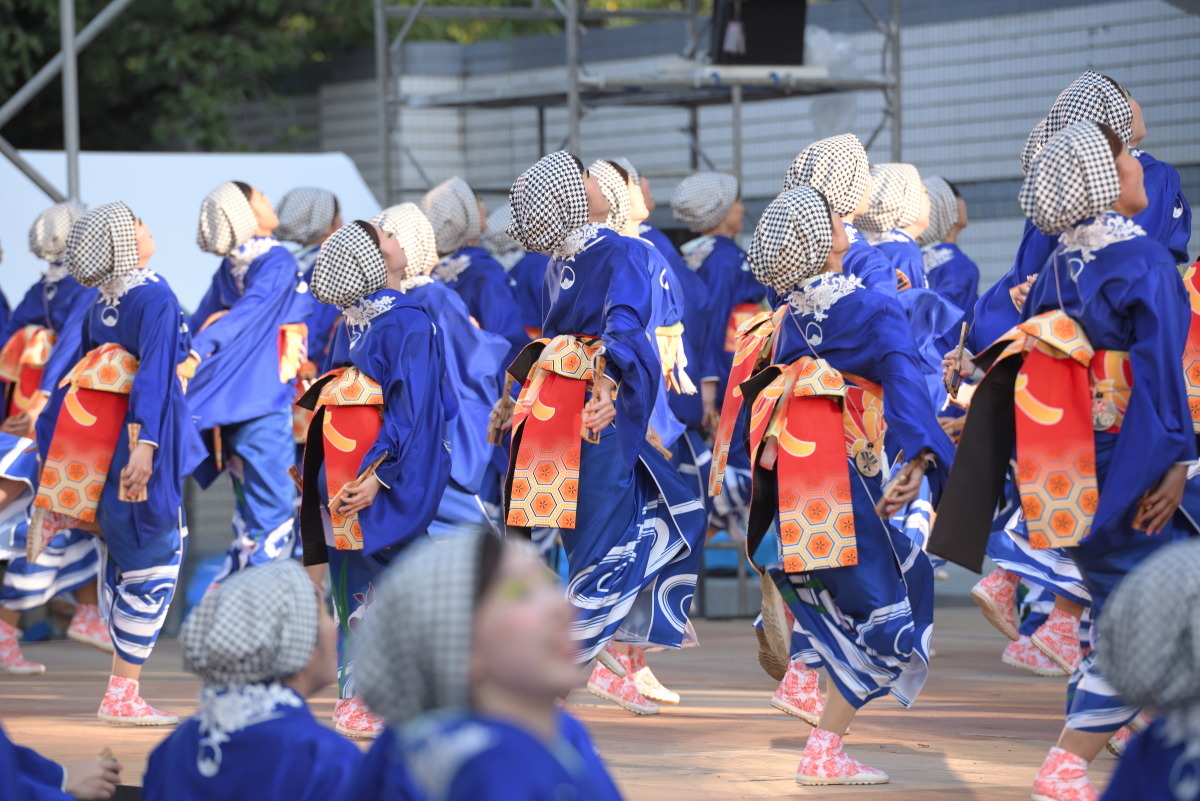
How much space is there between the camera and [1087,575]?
14.1 ft

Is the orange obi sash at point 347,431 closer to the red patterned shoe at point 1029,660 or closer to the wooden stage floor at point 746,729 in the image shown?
the wooden stage floor at point 746,729

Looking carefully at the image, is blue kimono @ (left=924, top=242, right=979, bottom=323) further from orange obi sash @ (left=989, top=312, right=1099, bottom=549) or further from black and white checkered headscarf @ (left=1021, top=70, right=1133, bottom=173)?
orange obi sash @ (left=989, top=312, right=1099, bottom=549)

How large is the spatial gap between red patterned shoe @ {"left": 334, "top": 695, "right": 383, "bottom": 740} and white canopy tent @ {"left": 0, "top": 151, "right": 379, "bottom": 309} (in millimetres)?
4743

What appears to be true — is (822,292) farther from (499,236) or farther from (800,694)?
(499,236)

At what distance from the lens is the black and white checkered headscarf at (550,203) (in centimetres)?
571

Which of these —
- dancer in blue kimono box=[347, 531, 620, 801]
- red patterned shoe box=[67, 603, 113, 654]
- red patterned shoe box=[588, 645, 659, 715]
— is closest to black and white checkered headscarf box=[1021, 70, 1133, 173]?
red patterned shoe box=[588, 645, 659, 715]

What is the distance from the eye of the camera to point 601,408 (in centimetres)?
547

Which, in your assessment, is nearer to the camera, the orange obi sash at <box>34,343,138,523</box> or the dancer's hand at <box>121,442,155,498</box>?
the dancer's hand at <box>121,442,155,498</box>

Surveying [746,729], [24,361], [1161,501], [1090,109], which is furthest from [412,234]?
[1161,501]

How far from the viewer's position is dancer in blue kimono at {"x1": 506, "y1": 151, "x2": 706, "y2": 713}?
5539 mm

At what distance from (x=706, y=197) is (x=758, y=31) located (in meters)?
1.53

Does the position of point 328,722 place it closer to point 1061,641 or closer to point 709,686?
point 709,686

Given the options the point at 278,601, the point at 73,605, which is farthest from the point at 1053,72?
the point at 278,601

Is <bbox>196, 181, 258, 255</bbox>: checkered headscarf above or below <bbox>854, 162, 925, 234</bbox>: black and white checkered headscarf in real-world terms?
below
